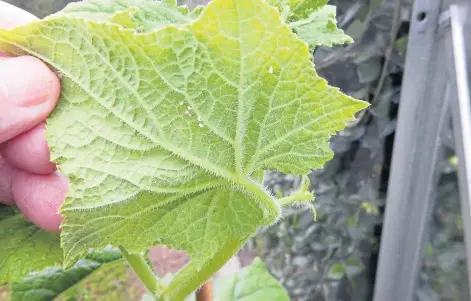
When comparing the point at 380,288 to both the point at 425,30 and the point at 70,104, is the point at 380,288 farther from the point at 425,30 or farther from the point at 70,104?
the point at 70,104

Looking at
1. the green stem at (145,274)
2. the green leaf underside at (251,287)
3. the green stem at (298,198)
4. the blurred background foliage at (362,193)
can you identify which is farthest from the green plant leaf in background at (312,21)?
the blurred background foliage at (362,193)

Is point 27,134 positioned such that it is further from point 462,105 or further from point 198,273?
point 462,105

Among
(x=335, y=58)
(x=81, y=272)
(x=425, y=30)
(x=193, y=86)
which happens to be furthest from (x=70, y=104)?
(x=335, y=58)

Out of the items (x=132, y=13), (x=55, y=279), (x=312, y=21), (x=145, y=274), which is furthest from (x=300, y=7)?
(x=55, y=279)

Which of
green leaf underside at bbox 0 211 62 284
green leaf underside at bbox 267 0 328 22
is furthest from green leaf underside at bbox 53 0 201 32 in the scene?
green leaf underside at bbox 0 211 62 284

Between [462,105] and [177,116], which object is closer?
[177,116]
